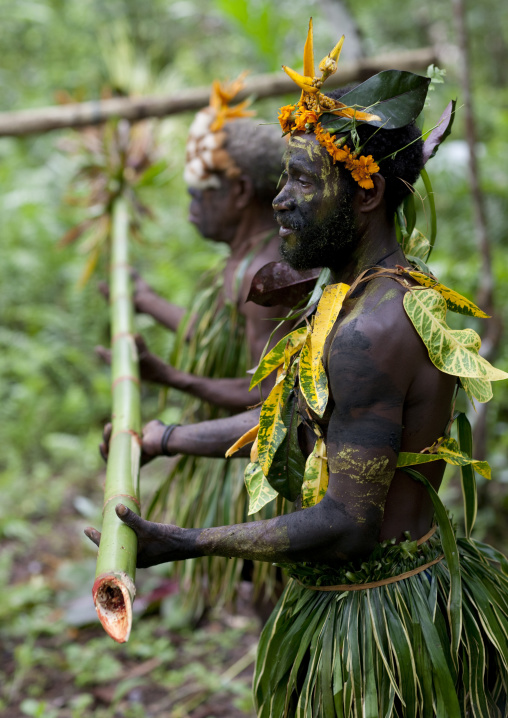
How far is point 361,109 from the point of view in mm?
1480

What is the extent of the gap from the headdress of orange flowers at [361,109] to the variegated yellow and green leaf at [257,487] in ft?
2.29

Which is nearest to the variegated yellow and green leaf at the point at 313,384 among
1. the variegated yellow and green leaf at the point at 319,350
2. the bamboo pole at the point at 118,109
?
the variegated yellow and green leaf at the point at 319,350

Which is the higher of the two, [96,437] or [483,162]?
[483,162]

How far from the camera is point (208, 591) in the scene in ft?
9.36

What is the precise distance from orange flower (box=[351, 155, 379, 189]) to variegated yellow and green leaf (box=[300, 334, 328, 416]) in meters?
0.35

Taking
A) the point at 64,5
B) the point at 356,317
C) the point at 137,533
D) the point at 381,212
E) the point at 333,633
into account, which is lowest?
the point at 333,633

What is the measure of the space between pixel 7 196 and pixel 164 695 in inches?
234

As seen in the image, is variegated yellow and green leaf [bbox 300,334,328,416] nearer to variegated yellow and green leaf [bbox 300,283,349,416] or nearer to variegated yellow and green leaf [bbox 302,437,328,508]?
variegated yellow and green leaf [bbox 300,283,349,416]

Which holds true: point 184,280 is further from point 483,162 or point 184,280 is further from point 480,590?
point 480,590

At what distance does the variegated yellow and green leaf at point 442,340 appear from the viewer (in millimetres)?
1429

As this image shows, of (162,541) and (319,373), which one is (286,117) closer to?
(319,373)

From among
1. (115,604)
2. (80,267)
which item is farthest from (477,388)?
(80,267)

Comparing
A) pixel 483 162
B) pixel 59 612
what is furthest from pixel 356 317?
pixel 483 162

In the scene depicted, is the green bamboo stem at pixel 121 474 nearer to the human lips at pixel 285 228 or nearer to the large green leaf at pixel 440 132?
the human lips at pixel 285 228
